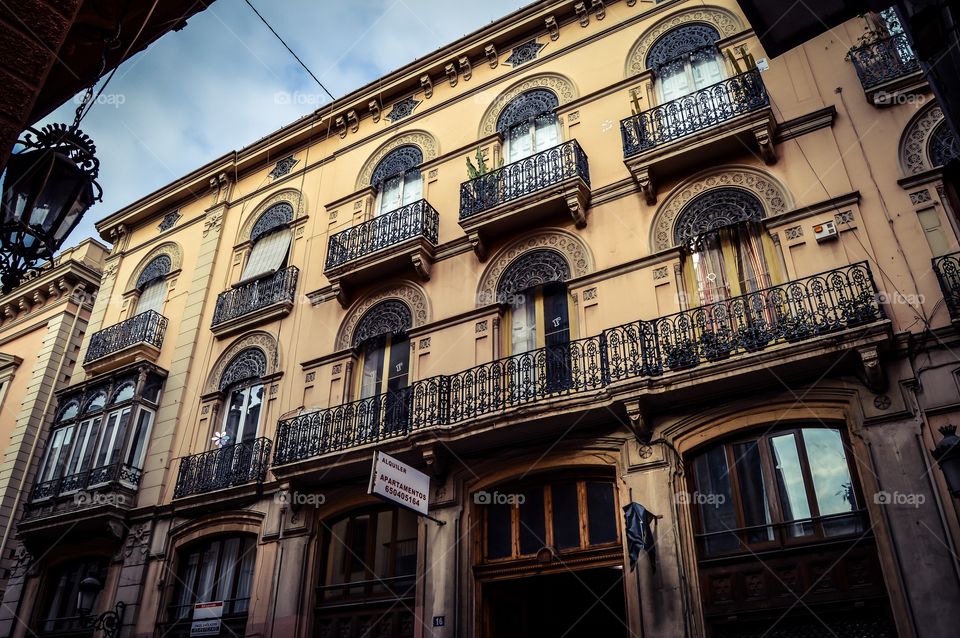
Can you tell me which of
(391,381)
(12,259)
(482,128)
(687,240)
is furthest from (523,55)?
(12,259)

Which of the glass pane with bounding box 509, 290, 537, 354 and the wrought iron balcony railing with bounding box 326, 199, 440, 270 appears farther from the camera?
the wrought iron balcony railing with bounding box 326, 199, 440, 270

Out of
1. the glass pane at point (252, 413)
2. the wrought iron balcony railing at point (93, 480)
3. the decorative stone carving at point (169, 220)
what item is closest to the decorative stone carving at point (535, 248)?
the glass pane at point (252, 413)

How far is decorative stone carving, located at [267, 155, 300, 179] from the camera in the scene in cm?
2005

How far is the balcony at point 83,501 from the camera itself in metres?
15.7

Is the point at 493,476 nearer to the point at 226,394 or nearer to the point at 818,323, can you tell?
the point at 818,323

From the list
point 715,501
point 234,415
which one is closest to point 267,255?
point 234,415

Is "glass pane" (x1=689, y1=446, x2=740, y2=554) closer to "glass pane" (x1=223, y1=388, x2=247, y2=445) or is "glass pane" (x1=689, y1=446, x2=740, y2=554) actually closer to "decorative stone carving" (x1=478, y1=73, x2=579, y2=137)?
"decorative stone carving" (x1=478, y1=73, x2=579, y2=137)

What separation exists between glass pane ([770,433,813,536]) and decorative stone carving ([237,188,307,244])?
13.4 m

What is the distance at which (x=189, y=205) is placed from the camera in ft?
71.4

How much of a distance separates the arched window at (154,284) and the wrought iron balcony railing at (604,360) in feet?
27.6

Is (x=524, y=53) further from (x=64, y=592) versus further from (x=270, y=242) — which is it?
(x=64, y=592)

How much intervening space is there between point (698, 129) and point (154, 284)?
15731 millimetres

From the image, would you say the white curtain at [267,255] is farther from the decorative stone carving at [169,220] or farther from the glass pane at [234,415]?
the decorative stone carving at [169,220]
